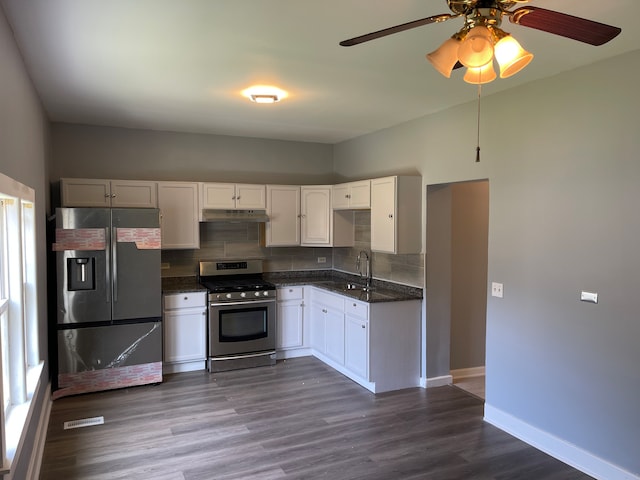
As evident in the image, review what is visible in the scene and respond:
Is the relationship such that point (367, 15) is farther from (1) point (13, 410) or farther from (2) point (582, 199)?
(1) point (13, 410)

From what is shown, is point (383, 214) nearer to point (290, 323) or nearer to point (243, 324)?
point (290, 323)

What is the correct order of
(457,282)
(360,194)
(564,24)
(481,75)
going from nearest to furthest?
1. (564,24)
2. (481,75)
3. (457,282)
4. (360,194)

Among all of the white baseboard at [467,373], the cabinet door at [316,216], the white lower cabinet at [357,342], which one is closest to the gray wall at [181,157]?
the cabinet door at [316,216]

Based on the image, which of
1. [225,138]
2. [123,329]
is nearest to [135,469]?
[123,329]

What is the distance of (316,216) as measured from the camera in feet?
19.2

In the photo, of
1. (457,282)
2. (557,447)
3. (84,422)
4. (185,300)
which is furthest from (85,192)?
(557,447)

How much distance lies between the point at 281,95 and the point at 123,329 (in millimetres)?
2705

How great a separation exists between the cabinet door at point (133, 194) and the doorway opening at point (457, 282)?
2.94 metres

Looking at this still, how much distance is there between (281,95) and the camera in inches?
153

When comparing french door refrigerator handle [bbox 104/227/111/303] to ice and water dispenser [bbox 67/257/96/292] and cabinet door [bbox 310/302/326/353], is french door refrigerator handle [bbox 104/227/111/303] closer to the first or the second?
ice and water dispenser [bbox 67/257/96/292]

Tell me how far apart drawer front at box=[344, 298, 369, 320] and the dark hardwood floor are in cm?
72

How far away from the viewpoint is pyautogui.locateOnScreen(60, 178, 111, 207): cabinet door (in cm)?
481

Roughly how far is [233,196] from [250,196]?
21 centimetres

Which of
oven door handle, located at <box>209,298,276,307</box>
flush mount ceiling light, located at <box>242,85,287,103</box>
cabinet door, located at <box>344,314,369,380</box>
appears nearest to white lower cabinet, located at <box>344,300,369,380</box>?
cabinet door, located at <box>344,314,369,380</box>
